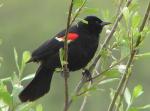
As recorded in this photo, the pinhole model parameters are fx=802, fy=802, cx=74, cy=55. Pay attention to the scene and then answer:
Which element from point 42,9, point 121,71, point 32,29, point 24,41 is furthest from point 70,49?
point 42,9

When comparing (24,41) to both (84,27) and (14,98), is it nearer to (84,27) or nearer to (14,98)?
(84,27)

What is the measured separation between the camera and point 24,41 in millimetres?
26781

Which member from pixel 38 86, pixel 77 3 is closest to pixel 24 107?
pixel 77 3

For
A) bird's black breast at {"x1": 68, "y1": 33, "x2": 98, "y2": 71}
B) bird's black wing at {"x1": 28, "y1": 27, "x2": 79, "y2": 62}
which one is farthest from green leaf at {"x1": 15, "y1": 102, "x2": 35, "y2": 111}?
bird's black breast at {"x1": 68, "y1": 33, "x2": 98, "y2": 71}

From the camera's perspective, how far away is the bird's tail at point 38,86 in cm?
389

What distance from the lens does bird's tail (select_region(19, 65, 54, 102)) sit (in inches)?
153

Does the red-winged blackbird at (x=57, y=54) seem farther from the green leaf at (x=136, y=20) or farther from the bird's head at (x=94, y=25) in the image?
the green leaf at (x=136, y=20)

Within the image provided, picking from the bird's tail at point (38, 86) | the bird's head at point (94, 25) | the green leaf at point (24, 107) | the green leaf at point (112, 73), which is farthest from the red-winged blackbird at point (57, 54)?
the green leaf at point (24, 107)

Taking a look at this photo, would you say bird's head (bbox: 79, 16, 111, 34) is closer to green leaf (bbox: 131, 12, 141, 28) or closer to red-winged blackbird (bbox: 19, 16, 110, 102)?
red-winged blackbird (bbox: 19, 16, 110, 102)

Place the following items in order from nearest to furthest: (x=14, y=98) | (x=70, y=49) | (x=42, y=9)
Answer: (x=14, y=98) → (x=70, y=49) → (x=42, y=9)

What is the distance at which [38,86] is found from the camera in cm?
428

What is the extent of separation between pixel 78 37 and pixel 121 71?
61.0 inches

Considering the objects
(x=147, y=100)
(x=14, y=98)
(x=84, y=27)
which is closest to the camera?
(x=14, y=98)

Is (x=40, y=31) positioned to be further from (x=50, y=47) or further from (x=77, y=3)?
(x=77, y=3)
